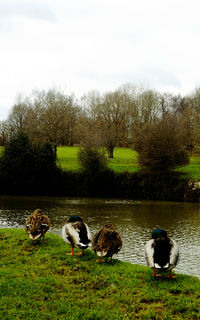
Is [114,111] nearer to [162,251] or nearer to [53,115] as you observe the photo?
[53,115]

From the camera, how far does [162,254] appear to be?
7918 millimetres

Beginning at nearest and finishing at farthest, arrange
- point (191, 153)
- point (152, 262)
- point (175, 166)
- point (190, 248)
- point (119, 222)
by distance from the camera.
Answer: point (152, 262) < point (190, 248) < point (119, 222) < point (175, 166) < point (191, 153)

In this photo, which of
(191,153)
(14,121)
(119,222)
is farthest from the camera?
(14,121)

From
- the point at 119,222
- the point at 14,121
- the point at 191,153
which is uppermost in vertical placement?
the point at 14,121

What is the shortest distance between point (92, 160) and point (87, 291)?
140ft

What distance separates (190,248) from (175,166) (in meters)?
31.6

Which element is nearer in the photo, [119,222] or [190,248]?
[190,248]

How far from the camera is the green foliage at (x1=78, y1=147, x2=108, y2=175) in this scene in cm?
5006

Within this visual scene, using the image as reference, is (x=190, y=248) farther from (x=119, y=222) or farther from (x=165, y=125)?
(x=165, y=125)

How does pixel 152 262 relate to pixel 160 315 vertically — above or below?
above

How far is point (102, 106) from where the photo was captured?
234ft

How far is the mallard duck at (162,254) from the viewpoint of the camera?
781 centimetres

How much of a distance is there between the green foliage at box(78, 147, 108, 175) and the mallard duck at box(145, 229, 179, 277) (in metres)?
41.8

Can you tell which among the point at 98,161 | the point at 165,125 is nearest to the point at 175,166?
the point at 165,125
